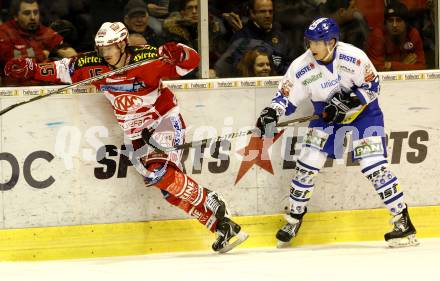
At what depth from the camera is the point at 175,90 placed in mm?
6617

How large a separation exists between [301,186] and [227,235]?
0.53m

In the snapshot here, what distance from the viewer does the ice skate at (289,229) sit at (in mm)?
6703

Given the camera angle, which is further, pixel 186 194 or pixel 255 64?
pixel 255 64

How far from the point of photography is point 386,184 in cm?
652

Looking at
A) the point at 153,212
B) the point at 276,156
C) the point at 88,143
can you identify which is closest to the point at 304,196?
the point at 276,156

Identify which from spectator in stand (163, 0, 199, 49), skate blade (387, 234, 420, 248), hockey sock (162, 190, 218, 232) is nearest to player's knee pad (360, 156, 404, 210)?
skate blade (387, 234, 420, 248)

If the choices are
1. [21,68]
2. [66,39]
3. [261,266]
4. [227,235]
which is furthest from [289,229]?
[21,68]

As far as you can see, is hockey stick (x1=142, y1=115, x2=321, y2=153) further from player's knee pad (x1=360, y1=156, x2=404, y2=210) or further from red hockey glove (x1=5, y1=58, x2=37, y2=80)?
red hockey glove (x1=5, y1=58, x2=37, y2=80)

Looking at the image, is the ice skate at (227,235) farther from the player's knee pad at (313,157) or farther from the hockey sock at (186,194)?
the player's knee pad at (313,157)

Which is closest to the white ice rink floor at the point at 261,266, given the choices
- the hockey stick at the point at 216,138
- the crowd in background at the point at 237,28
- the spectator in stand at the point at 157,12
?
the hockey stick at the point at 216,138

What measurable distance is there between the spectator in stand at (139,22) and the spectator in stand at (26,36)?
0.41 meters

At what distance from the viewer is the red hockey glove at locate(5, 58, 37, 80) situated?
634cm

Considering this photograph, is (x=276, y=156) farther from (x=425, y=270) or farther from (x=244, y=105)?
(x=425, y=270)

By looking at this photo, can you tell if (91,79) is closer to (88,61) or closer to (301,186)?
(88,61)
